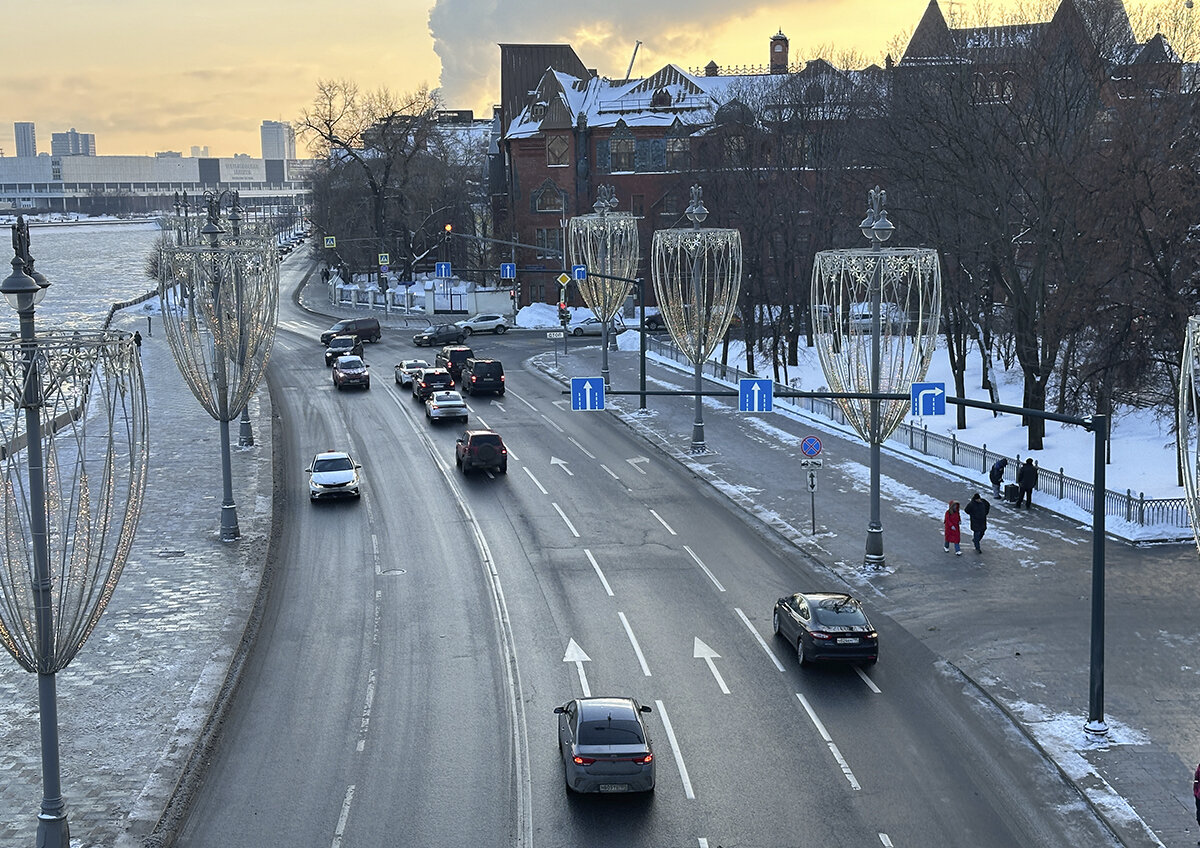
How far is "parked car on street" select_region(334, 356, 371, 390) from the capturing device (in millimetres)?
59750

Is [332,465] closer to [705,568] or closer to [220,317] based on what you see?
[220,317]

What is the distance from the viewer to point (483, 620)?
27391mm

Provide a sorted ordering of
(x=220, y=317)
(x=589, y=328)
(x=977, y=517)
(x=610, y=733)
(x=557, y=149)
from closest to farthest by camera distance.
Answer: (x=610, y=733) < (x=977, y=517) < (x=220, y=317) < (x=589, y=328) < (x=557, y=149)

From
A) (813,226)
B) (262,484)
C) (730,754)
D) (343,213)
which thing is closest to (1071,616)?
(730,754)

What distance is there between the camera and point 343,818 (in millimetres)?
18469

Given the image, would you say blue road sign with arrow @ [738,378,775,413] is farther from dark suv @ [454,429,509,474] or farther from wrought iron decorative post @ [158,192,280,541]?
wrought iron decorative post @ [158,192,280,541]

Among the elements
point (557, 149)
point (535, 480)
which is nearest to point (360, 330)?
point (557, 149)

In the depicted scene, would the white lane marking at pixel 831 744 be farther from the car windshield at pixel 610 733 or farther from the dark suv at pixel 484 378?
the dark suv at pixel 484 378

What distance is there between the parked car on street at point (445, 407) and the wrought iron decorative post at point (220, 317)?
15.6 m

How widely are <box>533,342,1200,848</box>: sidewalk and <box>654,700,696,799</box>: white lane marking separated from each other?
212 inches

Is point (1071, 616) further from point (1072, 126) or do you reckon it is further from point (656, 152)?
point (656, 152)

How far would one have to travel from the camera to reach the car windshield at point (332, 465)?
38781 mm

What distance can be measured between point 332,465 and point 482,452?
502 cm

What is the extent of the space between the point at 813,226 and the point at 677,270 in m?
22.9
